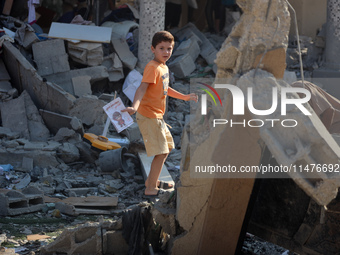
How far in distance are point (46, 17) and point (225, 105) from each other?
32.3 ft

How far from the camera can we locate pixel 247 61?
3650 millimetres

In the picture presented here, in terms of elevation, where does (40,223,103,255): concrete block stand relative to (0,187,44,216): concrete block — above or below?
above

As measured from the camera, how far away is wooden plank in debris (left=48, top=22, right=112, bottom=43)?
966 cm

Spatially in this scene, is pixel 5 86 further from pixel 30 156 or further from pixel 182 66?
pixel 182 66

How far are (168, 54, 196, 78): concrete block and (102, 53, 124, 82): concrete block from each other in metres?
1.82

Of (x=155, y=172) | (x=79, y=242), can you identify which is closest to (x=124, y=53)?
(x=155, y=172)

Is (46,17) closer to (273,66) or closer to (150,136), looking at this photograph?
(150,136)

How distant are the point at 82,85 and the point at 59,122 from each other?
1.15 metres

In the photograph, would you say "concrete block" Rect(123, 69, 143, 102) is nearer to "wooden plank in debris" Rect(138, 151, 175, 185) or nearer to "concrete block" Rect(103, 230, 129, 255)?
"wooden plank in debris" Rect(138, 151, 175, 185)

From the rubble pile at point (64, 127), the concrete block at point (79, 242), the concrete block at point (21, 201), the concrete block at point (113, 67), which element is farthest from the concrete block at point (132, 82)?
the concrete block at point (79, 242)

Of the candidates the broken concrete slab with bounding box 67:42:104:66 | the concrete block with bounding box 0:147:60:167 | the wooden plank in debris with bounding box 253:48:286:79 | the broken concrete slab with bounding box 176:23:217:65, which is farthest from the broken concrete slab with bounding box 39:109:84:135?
the wooden plank in debris with bounding box 253:48:286:79

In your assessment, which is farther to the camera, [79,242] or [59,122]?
[59,122]

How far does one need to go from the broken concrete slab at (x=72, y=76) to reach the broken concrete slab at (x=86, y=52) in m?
0.15

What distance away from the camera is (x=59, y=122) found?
27.8 feet
